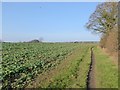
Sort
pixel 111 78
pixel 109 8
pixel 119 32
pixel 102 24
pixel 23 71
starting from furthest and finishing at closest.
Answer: pixel 102 24
pixel 109 8
pixel 119 32
pixel 23 71
pixel 111 78

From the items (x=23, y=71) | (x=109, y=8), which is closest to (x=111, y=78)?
(x=23, y=71)

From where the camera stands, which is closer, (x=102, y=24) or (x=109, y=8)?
(x=109, y=8)

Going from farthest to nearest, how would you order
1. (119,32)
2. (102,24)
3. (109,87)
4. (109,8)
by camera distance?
(102,24)
(109,8)
(119,32)
(109,87)

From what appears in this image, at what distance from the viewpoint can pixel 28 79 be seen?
58.3ft

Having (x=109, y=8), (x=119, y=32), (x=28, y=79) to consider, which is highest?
(x=109, y=8)

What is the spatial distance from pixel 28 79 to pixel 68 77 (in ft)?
7.95

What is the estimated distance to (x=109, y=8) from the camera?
52250 millimetres

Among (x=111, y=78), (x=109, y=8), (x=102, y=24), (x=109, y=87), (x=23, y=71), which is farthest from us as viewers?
(x=102, y=24)

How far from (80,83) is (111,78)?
2327 mm

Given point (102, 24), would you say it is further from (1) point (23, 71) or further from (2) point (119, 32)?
(1) point (23, 71)

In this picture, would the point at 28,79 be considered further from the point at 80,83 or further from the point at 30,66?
the point at 30,66

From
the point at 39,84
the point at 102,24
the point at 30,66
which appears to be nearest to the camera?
the point at 39,84

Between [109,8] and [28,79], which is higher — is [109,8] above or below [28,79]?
above

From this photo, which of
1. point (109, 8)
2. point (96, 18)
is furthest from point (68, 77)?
point (96, 18)
